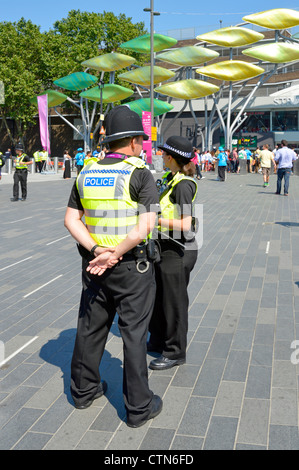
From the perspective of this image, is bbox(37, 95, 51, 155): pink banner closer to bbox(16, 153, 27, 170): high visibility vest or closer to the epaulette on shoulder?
bbox(16, 153, 27, 170): high visibility vest

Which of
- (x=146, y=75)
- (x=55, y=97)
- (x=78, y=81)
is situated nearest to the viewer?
(x=146, y=75)

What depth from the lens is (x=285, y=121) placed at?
161 ft

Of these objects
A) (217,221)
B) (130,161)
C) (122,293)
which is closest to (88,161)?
(130,161)

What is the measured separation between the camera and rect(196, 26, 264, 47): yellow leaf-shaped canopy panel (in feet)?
123

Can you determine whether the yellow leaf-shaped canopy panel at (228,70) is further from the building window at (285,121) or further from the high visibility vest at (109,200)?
the high visibility vest at (109,200)

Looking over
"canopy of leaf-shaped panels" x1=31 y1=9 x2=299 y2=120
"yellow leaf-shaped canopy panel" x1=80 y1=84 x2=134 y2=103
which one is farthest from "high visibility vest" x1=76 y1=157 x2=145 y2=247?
"yellow leaf-shaped canopy panel" x1=80 y1=84 x2=134 y2=103

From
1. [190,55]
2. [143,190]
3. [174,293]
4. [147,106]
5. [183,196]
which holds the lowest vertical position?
[174,293]

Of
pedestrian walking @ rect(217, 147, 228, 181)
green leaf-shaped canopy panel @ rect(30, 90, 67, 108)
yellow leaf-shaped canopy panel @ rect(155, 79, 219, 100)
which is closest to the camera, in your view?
pedestrian walking @ rect(217, 147, 228, 181)

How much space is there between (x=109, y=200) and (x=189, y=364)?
172 centimetres

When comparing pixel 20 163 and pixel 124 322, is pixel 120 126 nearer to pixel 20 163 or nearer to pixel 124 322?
pixel 124 322

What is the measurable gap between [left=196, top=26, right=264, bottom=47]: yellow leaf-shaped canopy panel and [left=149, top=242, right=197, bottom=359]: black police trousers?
3708cm

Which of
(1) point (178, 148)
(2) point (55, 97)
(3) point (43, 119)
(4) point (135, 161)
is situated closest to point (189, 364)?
(1) point (178, 148)

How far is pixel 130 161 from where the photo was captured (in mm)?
2900

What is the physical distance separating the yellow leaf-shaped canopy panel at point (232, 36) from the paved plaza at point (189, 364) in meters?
33.0
